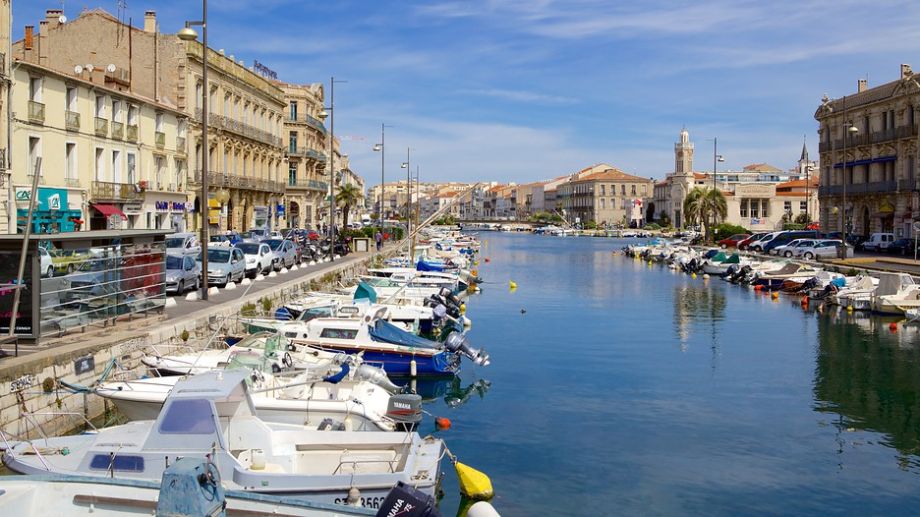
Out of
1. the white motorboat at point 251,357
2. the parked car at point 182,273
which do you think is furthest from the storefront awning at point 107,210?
the white motorboat at point 251,357

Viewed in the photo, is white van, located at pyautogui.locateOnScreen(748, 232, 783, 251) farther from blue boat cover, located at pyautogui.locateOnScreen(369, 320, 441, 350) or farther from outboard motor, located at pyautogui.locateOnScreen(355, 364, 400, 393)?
outboard motor, located at pyautogui.locateOnScreen(355, 364, 400, 393)

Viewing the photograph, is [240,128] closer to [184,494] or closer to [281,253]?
[281,253]

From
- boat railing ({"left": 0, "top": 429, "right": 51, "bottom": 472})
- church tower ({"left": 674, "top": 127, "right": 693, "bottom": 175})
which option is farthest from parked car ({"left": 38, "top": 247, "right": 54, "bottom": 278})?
church tower ({"left": 674, "top": 127, "right": 693, "bottom": 175})

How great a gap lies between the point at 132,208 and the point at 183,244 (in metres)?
7.89

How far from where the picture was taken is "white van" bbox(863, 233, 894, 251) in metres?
63.7

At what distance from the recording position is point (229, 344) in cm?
2411

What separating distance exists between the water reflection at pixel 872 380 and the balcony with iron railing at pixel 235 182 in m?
36.5

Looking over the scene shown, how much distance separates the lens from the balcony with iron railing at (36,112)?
120 ft

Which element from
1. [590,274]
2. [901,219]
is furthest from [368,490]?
[901,219]

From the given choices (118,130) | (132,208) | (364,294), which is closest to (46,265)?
(364,294)

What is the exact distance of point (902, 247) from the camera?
60781mm

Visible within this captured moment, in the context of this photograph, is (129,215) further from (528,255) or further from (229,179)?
(528,255)

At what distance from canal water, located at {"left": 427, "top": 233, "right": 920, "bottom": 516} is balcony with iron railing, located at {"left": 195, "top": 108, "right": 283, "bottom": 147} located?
26.0m

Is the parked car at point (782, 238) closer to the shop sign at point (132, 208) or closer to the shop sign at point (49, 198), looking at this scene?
the shop sign at point (132, 208)
